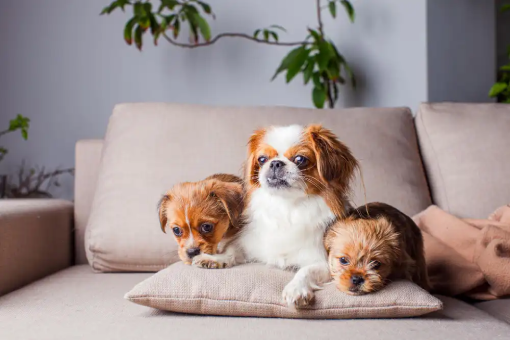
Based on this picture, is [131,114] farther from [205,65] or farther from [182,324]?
[205,65]

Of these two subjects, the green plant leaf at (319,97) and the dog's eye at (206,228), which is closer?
the dog's eye at (206,228)

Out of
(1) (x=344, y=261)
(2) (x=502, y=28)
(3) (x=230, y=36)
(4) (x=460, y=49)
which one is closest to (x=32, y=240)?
(1) (x=344, y=261)

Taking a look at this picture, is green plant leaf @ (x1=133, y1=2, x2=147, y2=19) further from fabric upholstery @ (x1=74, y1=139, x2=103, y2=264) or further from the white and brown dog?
the white and brown dog

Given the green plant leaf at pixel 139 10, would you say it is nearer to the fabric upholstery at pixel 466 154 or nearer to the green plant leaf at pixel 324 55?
the green plant leaf at pixel 324 55

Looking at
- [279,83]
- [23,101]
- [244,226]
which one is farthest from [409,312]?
[23,101]

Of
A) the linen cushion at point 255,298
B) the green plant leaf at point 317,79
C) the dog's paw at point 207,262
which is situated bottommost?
the linen cushion at point 255,298

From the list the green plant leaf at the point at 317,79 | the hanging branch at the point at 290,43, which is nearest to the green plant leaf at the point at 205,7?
the hanging branch at the point at 290,43

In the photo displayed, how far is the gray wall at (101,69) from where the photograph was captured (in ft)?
9.20

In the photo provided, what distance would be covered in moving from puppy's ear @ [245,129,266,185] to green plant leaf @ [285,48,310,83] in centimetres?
127

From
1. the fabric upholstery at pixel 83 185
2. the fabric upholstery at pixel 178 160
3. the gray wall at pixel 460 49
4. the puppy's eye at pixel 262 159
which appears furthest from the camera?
the gray wall at pixel 460 49

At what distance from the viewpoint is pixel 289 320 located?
101cm

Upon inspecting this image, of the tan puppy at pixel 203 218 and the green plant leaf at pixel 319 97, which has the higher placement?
the green plant leaf at pixel 319 97

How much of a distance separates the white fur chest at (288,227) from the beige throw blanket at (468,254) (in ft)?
1.35

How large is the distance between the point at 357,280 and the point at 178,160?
29.7 inches
